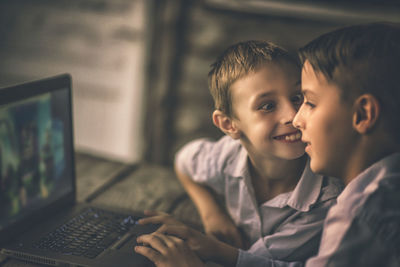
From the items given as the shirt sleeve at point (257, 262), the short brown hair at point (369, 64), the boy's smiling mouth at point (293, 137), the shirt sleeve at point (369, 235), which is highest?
the short brown hair at point (369, 64)

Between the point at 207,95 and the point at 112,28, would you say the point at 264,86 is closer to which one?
the point at 207,95

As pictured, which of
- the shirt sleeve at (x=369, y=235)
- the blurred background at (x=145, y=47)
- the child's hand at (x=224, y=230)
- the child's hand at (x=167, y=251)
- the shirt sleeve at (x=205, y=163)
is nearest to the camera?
the shirt sleeve at (x=369, y=235)

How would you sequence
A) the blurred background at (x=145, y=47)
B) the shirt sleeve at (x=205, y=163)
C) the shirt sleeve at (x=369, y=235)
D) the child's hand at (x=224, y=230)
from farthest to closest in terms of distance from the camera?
the blurred background at (x=145, y=47) → the shirt sleeve at (x=205, y=163) → the child's hand at (x=224, y=230) → the shirt sleeve at (x=369, y=235)

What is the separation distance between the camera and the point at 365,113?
713 mm

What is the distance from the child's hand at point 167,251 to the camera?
2.78ft

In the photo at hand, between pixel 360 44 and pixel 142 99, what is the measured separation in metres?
1.89

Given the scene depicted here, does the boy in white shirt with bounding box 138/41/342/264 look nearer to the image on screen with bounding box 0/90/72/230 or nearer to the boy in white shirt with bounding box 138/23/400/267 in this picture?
the boy in white shirt with bounding box 138/23/400/267

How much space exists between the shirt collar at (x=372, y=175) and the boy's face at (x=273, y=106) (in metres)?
0.23

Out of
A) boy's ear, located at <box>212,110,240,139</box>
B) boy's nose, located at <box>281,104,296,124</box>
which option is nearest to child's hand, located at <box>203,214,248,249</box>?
boy's ear, located at <box>212,110,240,139</box>

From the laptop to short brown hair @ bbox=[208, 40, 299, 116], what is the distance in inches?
14.9

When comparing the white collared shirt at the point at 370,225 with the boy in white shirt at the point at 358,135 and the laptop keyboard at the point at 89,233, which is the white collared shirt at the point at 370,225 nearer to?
the boy in white shirt at the point at 358,135

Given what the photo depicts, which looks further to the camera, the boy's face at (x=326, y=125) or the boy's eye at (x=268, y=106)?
the boy's eye at (x=268, y=106)

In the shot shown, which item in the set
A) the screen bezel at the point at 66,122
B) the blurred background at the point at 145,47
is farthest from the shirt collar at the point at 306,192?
the blurred background at the point at 145,47

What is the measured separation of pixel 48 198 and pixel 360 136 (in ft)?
2.46
